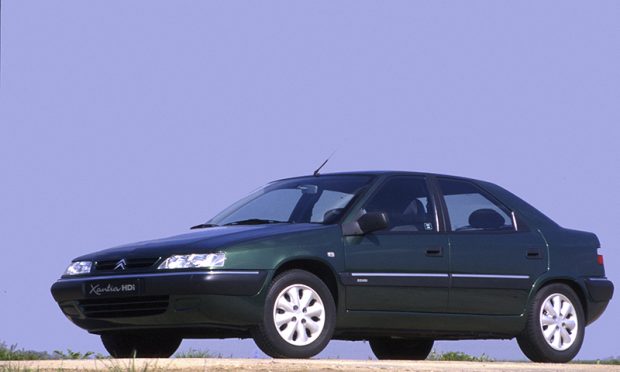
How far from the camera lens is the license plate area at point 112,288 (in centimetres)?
1180

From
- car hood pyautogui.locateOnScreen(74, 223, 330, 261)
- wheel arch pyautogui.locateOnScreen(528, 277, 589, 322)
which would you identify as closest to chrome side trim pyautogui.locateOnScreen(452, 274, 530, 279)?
wheel arch pyautogui.locateOnScreen(528, 277, 589, 322)

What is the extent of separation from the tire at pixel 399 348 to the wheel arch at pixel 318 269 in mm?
2983

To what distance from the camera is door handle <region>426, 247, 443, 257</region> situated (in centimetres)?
1272

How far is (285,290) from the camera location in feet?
38.3

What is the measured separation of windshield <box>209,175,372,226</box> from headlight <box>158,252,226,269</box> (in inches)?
47.9

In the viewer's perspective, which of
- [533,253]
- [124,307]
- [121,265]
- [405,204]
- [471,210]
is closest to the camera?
[124,307]

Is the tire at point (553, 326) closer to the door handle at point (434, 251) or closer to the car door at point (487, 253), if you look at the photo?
the car door at point (487, 253)

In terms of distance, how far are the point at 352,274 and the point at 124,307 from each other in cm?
197

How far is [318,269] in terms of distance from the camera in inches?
476

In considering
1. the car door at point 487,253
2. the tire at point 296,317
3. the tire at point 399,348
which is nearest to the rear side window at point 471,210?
the car door at point 487,253

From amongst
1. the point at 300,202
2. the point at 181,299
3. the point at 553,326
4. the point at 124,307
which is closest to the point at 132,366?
the point at 181,299

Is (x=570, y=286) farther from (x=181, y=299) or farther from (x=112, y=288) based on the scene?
(x=112, y=288)

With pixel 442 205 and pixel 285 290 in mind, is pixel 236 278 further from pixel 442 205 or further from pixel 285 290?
pixel 442 205

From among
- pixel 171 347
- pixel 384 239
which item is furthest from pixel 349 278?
pixel 171 347
